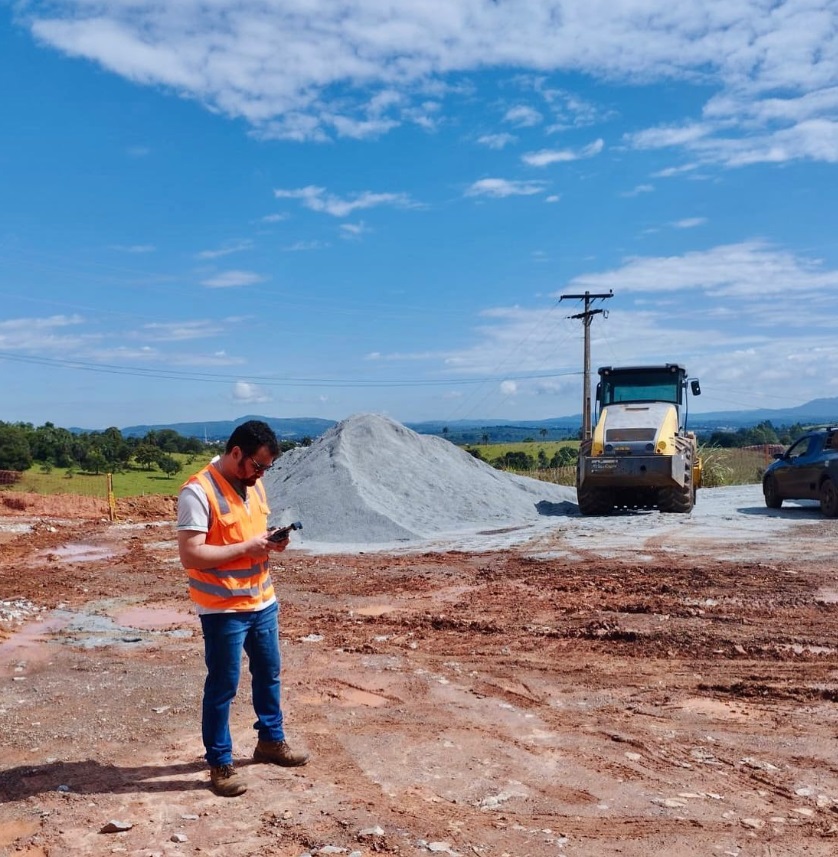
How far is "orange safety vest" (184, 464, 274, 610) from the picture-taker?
4.57 meters

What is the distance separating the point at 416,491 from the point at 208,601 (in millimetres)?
16076

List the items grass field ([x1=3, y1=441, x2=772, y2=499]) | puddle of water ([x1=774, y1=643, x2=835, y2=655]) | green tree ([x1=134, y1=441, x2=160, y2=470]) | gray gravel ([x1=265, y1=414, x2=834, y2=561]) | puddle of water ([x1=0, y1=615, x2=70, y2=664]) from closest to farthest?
1. puddle of water ([x1=774, y1=643, x2=835, y2=655])
2. puddle of water ([x1=0, y1=615, x2=70, y2=664])
3. gray gravel ([x1=265, y1=414, x2=834, y2=561])
4. grass field ([x1=3, y1=441, x2=772, y2=499])
5. green tree ([x1=134, y1=441, x2=160, y2=470])

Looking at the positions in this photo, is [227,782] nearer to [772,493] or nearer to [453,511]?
[453,511]

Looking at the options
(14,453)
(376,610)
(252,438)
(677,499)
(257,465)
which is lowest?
(376,610)

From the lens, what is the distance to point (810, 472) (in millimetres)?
Answer: 17219

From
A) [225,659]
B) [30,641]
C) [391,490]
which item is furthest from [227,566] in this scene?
[391,490]

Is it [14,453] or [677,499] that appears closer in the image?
[677,499]

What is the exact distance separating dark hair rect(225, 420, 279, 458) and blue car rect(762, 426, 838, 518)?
14.6 meters

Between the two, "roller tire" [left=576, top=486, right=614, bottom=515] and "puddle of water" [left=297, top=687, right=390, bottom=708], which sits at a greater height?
"roller tire" [left=576, top=486, right=614, bottom=515]

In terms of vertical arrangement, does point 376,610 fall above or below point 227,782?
below

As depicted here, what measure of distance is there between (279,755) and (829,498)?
14.6 metres

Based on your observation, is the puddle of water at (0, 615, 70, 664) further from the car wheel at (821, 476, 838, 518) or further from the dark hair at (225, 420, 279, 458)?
the car wheel at (821, 476, 838, 518)

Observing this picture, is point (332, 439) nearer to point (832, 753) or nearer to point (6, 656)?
point (6, 656)

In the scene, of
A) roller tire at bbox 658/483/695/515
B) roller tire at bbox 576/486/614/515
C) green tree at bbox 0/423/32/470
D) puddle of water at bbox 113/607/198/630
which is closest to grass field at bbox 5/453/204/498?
green tree at bbox 0/423/32/470
